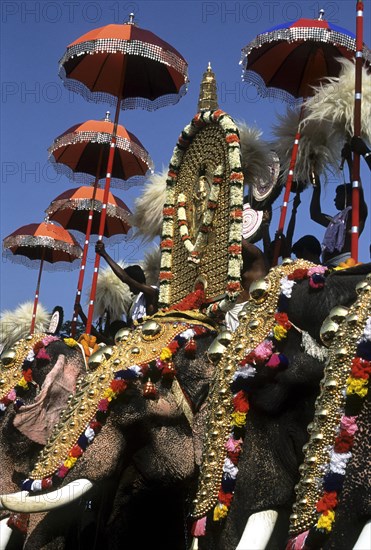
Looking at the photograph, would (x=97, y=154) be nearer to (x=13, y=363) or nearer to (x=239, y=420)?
(x=13, y=363)

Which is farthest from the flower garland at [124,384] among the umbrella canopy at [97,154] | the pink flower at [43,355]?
the umbrella canopy at [97,154]

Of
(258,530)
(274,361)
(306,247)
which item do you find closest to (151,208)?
(306,247)

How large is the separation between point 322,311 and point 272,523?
2.30ft

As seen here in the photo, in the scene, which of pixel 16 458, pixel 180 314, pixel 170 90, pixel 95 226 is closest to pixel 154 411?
pixel 180 314

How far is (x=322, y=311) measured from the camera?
2822 mm

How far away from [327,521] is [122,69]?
5117mm

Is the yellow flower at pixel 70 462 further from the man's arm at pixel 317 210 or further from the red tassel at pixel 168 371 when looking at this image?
the man's arm at pixel 317 210

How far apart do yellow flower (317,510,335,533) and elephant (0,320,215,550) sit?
1625 millimetres

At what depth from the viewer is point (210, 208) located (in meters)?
4.46

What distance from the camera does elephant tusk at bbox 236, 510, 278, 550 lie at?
2.48 meters

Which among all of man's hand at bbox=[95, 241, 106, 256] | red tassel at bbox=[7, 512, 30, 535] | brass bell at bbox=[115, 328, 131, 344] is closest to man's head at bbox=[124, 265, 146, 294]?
man's hand at bbox=[95, 241, 106, 256]

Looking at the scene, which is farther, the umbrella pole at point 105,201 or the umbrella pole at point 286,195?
the umbrella pole at point 105,201

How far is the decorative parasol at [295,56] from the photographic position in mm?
5738

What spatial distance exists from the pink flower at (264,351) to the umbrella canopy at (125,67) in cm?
398
